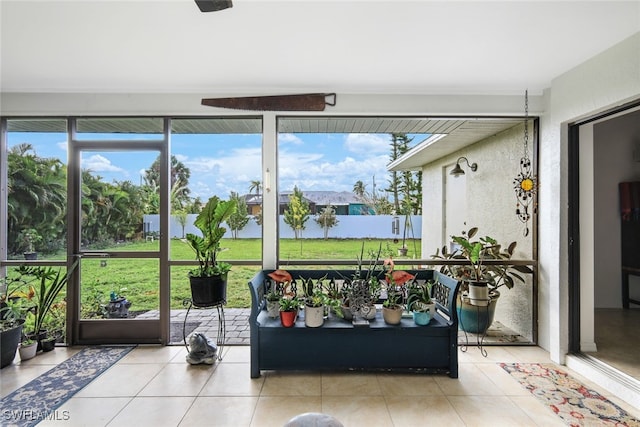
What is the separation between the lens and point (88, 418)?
2.18 m

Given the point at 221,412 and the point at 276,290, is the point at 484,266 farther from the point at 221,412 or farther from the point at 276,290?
the point at 221,412

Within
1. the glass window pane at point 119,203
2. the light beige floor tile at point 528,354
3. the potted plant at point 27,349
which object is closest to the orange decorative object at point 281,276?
the glass window pane at point 119,203

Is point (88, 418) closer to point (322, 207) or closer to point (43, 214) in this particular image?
point (43, 214)

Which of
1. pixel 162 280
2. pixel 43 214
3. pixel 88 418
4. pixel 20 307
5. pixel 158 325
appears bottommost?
pixel 88 418

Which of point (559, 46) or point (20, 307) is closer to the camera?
point (559, 46)

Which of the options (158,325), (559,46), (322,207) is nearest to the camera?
(559,46)

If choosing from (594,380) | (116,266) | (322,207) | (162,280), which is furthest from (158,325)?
(594,380)

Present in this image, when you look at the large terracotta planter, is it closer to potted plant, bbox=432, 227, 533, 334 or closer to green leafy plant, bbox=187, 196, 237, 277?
green leafy plant, bbox=187, 196, 237, 277

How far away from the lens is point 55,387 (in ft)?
8.31

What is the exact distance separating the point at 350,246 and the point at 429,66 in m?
1.90

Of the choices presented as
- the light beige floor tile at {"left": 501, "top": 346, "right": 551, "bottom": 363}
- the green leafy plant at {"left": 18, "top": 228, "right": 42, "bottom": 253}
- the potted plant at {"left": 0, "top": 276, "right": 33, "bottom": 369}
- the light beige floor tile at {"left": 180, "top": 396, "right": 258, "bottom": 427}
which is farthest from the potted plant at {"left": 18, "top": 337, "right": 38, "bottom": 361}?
the light beige floor tile at {"left": 501, "top": 346, "right": 551, "bottom": 363}

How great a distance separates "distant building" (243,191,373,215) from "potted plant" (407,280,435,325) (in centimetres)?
102

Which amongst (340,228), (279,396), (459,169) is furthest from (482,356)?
(459,169)

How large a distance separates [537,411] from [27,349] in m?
4.36
